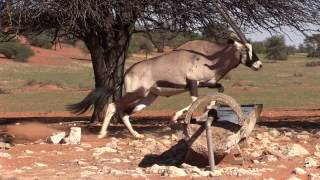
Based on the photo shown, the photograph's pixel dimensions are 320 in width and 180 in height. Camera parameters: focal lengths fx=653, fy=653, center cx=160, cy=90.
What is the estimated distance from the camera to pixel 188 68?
12.3m

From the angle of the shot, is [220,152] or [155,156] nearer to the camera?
[220,152]

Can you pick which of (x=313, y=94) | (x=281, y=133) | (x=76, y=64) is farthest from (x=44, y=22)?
(x=76, y=64)

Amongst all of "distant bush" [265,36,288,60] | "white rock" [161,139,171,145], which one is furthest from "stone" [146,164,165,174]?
"distant bush" [265,36,288,60]

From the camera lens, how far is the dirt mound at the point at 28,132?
1457 centimetres

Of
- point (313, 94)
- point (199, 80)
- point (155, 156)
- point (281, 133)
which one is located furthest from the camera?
point (313, 94)

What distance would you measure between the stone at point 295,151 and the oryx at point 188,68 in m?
2.07

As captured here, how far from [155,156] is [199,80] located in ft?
7.16

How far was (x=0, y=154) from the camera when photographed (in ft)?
35.9

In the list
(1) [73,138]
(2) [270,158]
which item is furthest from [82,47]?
(2) [270,158]

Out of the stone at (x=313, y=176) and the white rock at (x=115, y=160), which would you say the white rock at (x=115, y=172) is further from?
the stone at (x=313, y=176)

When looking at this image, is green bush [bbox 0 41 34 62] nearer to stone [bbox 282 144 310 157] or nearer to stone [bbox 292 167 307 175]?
stone [bbox 282 144 310 157]

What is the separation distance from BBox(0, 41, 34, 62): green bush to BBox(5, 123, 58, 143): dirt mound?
54.4m

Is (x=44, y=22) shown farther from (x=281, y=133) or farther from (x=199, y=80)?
(x=281, y=133)

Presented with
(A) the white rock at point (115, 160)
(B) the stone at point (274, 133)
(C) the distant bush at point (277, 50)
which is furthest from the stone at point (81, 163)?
(C) the distant bush at point (277, 50)
